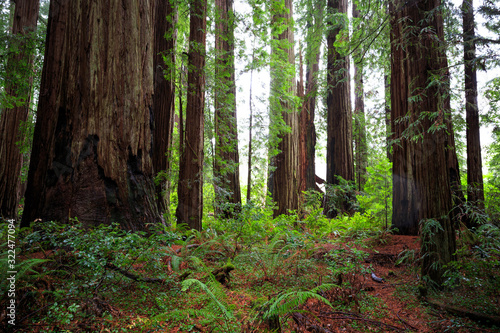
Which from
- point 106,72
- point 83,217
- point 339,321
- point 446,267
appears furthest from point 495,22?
point 83,217

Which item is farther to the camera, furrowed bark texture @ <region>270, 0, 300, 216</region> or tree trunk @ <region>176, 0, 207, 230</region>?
furrowed bark texture @ <region>270, 0, 300, 216</region>

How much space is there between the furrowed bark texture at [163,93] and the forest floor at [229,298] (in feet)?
9.84

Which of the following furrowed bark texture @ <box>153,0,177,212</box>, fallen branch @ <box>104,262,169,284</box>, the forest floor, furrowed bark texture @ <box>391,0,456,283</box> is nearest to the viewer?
the forest floor

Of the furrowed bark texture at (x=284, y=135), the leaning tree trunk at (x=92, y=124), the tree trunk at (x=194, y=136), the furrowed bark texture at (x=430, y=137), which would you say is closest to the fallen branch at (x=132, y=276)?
the leaning tree trunk at (x=92, y=124)

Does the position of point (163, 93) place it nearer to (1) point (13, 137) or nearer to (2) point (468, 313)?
(1) point (13, 137)

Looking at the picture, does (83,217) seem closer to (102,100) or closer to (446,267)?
(102,100)

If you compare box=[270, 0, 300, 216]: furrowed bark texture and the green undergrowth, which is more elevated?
box=[270, 0, 300, 216]: furrowed bark texture

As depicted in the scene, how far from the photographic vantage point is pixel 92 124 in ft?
13.2

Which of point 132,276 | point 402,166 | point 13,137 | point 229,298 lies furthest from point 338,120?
point 13,137

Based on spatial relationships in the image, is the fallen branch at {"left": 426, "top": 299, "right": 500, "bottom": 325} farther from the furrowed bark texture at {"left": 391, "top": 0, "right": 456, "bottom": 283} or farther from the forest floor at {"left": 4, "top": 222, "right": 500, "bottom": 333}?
the furrowed bark texture at {"left": 391, "top": 0, "right": 456, "bottom": 283}

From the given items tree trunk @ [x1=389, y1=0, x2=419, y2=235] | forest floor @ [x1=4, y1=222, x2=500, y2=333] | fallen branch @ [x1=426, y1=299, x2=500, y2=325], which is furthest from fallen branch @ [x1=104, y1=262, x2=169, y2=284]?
tree trunk @ [x1=389, y1=0, x2=419, y2=235]

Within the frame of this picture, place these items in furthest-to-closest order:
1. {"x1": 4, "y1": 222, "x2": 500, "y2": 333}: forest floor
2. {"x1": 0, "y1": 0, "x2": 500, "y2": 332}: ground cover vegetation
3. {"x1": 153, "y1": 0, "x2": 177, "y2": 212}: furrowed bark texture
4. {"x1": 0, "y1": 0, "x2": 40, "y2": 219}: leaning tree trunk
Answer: {"x1": 0, "y1": 0, "x2": 40, "y2": 219}: leaning tree trunk, {"x1": 153, "y1": 0, "x2": 177, "y2": 212}: furrowed bark texture, {"x1": 0, "y1": 0, "x2": 500, "y2": 332}: ground cover vegetation, {"x1": 4, "y1": 222, "x2": 500, "y2": 333}: forest floor

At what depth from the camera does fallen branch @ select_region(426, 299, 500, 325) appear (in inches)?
97.0

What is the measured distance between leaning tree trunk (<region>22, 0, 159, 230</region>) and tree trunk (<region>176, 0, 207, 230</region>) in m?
1.06
